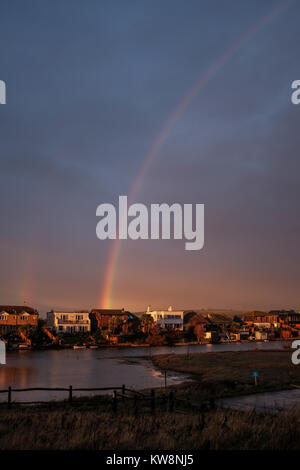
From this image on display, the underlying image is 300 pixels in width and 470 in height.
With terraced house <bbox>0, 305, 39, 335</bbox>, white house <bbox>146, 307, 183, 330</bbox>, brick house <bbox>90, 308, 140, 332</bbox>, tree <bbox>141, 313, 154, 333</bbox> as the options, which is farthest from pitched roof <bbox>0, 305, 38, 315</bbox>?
white house <bbox>146, 307, 183, 330</bbox>

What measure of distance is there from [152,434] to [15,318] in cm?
13935

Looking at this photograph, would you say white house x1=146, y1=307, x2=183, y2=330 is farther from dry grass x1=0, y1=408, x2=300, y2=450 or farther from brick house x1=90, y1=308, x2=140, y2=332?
dry grass x1=0, y1=408, x2=300, y2=450

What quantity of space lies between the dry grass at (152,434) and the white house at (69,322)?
14406 centimetres

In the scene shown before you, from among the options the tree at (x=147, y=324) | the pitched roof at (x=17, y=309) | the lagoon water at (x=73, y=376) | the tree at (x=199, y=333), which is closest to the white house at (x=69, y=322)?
the pitched roof at (x=17, y=309)

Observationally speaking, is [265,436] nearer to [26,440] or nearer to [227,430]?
[227,430]

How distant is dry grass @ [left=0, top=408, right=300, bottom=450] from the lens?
14.7 meters

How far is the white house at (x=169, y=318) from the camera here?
609 feet

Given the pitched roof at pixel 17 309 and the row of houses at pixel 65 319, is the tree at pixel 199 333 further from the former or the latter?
the pitched roof at pixel 17 309

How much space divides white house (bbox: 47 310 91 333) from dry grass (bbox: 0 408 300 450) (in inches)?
5672

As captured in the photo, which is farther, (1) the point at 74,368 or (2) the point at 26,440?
(1) the point at 74,368

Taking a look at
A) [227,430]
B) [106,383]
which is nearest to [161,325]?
[106,383]

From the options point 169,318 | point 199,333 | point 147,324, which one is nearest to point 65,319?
point 147,324
